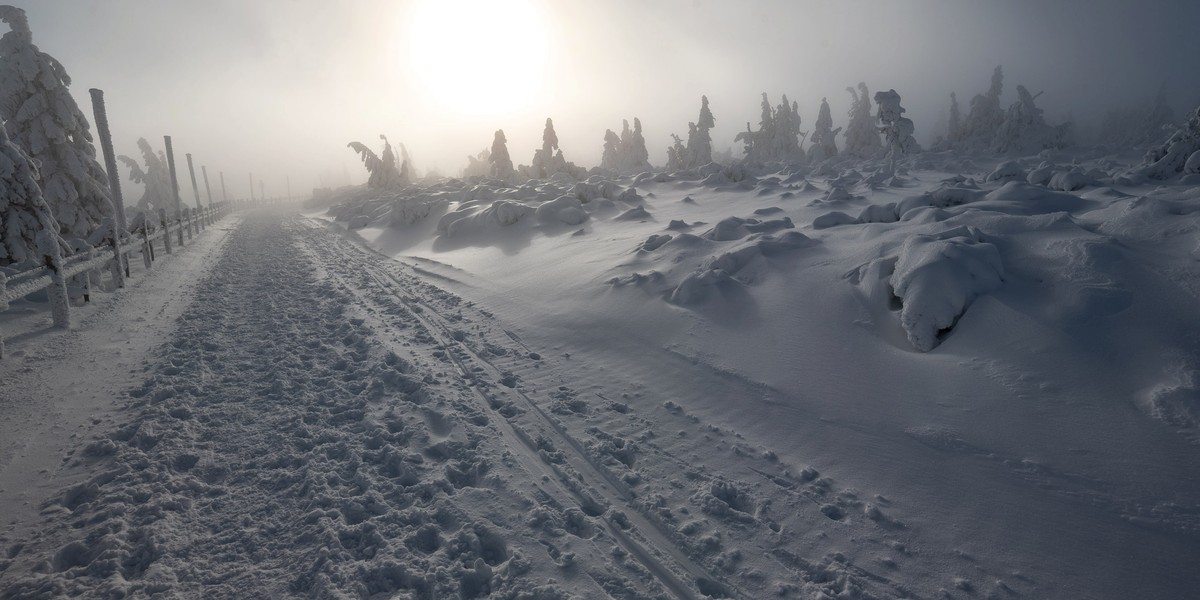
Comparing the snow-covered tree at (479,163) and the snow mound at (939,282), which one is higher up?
the snow-covered tree at (479,163)

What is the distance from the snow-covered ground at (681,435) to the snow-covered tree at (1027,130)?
5395 cm

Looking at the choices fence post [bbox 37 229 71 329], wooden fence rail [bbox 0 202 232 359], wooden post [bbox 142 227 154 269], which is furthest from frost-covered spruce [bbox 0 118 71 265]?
fence post [bbox 37 229 71 329]

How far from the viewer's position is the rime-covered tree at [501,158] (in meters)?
52.4

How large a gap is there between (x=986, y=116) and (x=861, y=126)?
526 inches

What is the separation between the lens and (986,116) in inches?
2200

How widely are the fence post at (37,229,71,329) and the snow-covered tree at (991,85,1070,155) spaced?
64.3 m

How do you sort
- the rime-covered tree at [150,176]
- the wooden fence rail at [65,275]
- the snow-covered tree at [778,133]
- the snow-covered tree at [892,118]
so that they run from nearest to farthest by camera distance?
the wooden fence rail at [65,275]
the snow-covered tree at [892,118]
the rime-covered tree at [150,176]
the snow-covered tree at [778,133]

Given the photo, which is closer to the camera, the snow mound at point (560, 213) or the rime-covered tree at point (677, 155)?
the snow mound at point (560, 213)

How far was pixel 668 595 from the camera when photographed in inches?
111

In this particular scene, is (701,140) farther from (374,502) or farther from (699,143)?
(374,502)

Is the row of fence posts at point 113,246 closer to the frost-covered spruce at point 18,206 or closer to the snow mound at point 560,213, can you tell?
the frost-covered spruce at point 18,206

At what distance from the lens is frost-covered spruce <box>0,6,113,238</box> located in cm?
1450

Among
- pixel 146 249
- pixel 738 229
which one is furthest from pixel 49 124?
pixel 738 229

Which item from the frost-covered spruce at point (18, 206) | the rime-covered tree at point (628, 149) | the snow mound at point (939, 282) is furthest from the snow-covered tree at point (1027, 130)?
the frost-covered spruce at point (18, 206)
